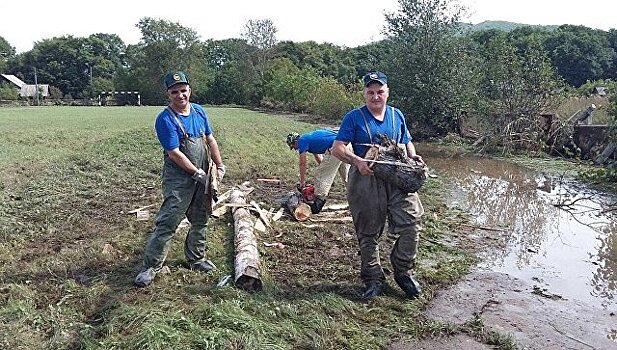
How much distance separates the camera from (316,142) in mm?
8125

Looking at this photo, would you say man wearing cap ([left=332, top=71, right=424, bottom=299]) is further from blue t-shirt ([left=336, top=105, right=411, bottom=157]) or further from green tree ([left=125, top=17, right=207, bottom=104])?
green tree ([left=125, top=17, right=207, bottom=104])

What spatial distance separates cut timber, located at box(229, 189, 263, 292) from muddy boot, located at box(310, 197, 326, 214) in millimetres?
1220

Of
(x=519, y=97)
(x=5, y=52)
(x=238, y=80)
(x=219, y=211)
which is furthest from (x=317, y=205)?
(x=5, y=52)

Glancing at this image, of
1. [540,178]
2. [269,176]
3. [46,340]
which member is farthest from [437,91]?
[46,340]

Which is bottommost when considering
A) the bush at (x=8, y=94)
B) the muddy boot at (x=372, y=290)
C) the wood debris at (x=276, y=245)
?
the wood debris at (x=276, y=245)

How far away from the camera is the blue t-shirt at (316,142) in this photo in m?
8.13

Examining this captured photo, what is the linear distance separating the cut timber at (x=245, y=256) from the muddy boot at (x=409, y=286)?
133 cm

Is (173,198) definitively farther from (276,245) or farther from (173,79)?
(276,245)

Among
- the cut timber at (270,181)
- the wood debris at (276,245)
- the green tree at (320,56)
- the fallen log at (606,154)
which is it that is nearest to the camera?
the wood debris at (276,245)

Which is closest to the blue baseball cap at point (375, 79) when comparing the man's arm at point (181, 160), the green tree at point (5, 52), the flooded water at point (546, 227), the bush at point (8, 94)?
the man's arm at point (181, 160)

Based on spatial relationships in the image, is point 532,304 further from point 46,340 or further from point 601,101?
point 601,101

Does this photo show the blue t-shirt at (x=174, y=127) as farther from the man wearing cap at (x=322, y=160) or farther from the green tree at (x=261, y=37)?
the green tree at (x=261, y=37)

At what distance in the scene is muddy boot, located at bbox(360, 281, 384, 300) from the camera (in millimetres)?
5078

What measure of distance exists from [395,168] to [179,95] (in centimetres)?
207
